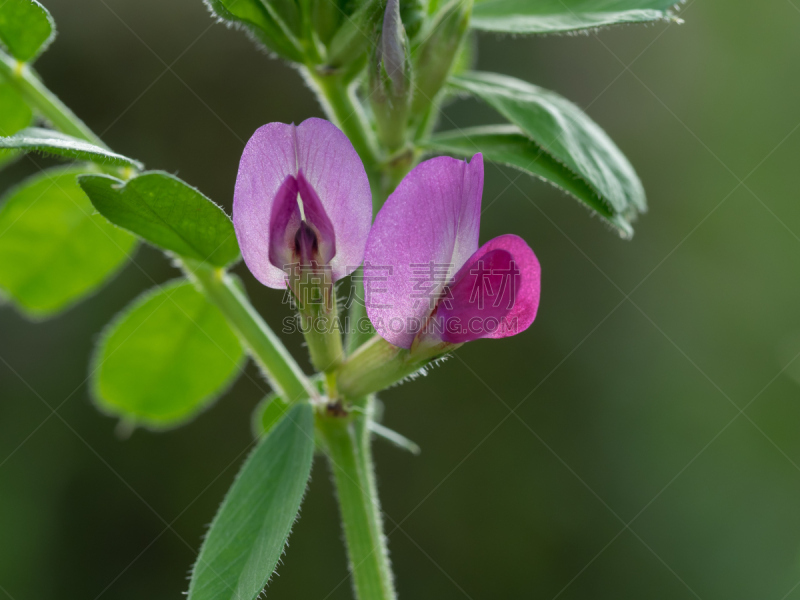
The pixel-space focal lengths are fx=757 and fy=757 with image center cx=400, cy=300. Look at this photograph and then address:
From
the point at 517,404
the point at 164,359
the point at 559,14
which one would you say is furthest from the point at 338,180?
the point at 517,404

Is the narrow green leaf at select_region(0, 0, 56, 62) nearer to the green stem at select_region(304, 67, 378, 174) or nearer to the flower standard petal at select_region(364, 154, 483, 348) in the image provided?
the green stem at select_region(304, 67, 378, 174)

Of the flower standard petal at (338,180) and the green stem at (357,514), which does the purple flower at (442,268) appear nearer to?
the flower standard petal at (338,180)

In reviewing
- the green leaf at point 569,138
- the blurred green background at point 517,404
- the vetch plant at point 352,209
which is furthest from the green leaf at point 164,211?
the blurred green background at point 517,404

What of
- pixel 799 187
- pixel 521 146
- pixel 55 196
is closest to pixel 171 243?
pixel 521 146

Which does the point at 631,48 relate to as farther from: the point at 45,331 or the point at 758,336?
the point at 45,331

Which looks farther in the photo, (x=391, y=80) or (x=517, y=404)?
(x=517, y=404)

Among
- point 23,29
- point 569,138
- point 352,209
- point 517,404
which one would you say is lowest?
point 517,404

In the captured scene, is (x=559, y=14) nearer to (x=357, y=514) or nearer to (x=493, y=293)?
(x=493, y=293)
